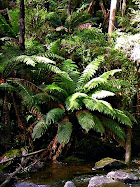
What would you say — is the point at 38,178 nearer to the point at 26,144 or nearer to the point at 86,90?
the point at 26,144

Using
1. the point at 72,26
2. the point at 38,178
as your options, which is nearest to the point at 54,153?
the point at 38,178

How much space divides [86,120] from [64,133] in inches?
20.2

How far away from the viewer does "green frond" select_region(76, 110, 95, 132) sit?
14.6 feet

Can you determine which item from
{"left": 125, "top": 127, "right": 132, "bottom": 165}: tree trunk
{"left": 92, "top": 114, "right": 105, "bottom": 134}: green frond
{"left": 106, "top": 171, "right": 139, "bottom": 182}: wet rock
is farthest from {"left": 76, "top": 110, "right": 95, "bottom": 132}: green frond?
{"left": 125, "top": 127, "right": 132, "bottom": 165}: tree trunk

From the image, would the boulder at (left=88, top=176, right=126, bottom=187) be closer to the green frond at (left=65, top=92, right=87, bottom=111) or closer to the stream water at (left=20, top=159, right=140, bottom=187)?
the stream water at (left=20, top=159, right=140, bottom=187)

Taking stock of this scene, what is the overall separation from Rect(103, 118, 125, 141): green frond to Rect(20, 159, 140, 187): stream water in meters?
0.69

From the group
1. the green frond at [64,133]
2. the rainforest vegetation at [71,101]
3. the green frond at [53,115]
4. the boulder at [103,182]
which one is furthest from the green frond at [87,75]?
the boulder at [103,182]

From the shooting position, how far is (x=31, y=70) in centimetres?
566

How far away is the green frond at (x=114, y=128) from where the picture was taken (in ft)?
16.0

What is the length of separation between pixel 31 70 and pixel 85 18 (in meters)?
5.89

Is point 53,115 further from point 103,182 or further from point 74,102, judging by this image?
point 103,182

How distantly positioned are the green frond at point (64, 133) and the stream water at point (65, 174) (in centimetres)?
51

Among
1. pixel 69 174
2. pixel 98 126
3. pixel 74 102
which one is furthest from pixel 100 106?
pixel 69 174

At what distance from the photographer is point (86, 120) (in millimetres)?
4555
